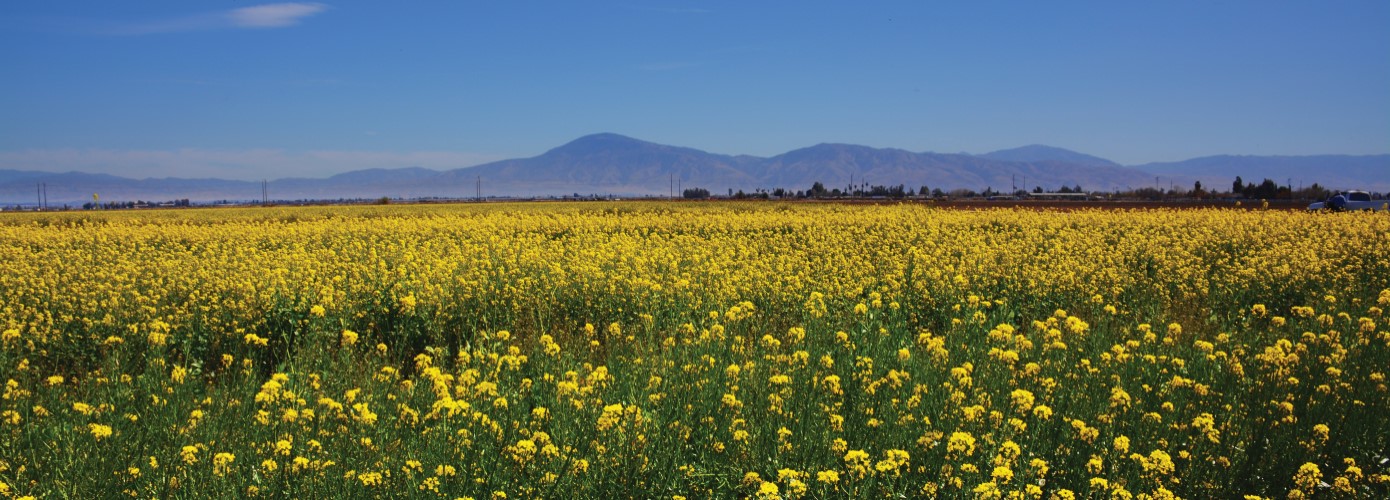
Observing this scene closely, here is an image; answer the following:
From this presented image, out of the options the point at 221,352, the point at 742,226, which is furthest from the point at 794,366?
the point at 742,226

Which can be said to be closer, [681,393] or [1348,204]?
[681,393]

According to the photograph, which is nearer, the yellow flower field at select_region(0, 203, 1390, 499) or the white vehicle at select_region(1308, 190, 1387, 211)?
the yellow flower field at select_region(0, 203, 1390, 499)

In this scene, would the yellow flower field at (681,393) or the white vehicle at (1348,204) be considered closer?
the yellow flower field at (681,393)

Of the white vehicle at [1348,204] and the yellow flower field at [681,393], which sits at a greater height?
the white vehicle at [1348,204]

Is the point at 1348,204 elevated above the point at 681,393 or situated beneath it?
elevated above

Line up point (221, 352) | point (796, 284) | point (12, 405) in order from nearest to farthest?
1. point (12, 405)
2. point (221, 352)
3. point (796, 284)

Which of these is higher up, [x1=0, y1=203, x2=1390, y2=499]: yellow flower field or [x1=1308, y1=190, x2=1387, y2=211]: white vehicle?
[x1=1308, y1=190, x2=1387, y2=211]: white vehicle

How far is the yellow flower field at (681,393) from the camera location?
4.18 metres

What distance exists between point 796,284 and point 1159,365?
16.8 feet

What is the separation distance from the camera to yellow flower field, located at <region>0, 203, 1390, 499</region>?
418 centimetres

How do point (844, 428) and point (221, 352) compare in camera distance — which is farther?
point (221, 352)

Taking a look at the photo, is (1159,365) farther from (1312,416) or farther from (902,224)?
(902,224)

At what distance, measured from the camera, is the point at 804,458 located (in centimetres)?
444

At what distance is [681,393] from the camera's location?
5234 millimetres
